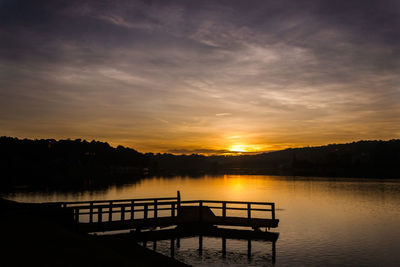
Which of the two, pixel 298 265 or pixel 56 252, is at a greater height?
pixel 56 252

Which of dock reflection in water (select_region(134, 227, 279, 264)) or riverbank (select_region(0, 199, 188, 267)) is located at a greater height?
riverbank (select_region(0, 199, 188, 267))

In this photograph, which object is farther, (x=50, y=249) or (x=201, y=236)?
(x=201, y=236)

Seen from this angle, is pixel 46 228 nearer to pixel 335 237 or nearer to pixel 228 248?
pixel 228 248

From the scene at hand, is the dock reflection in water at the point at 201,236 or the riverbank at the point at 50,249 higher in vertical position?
the riverbank at the point at 50,249

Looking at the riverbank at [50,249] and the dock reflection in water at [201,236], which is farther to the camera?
the dock reflection in water at [201,236]

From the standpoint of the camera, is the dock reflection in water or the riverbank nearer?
the riverbank

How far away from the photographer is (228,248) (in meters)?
27.1

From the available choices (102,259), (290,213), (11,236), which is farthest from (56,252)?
(290,213)

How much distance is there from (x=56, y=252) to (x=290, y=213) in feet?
142

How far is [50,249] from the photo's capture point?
546 inches

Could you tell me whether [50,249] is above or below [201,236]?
above

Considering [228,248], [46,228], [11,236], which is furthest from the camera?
[228,248]

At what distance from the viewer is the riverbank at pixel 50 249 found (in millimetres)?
12531

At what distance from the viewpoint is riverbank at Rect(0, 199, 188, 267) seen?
41.1 ft
